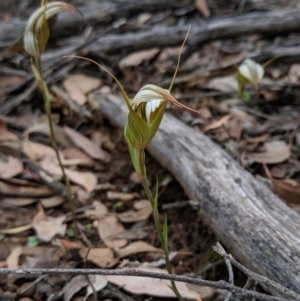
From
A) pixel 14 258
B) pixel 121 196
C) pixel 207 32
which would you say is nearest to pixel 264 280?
pixel 14 258

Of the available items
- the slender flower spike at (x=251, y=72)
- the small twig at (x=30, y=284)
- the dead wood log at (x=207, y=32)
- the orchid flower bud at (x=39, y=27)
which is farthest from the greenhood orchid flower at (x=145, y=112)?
the dead wood log at (x=207, y=32)

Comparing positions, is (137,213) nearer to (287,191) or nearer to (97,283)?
(97,283)

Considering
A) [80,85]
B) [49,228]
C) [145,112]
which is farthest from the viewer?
[80,85]

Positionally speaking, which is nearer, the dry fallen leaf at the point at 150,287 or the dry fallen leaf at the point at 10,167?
the dry fallen leaf at the point at 150,287

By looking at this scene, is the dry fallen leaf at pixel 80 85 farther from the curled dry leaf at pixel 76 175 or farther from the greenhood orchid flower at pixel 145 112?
the greenhood orchid flower at pixel 145 112

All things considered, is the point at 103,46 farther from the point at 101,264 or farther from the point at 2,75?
the point at 101,264

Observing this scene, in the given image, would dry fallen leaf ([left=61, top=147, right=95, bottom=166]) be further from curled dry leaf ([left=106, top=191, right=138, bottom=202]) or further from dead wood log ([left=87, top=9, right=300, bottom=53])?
dead wood log ([left=87, top=9, right=300, bottom=53])
